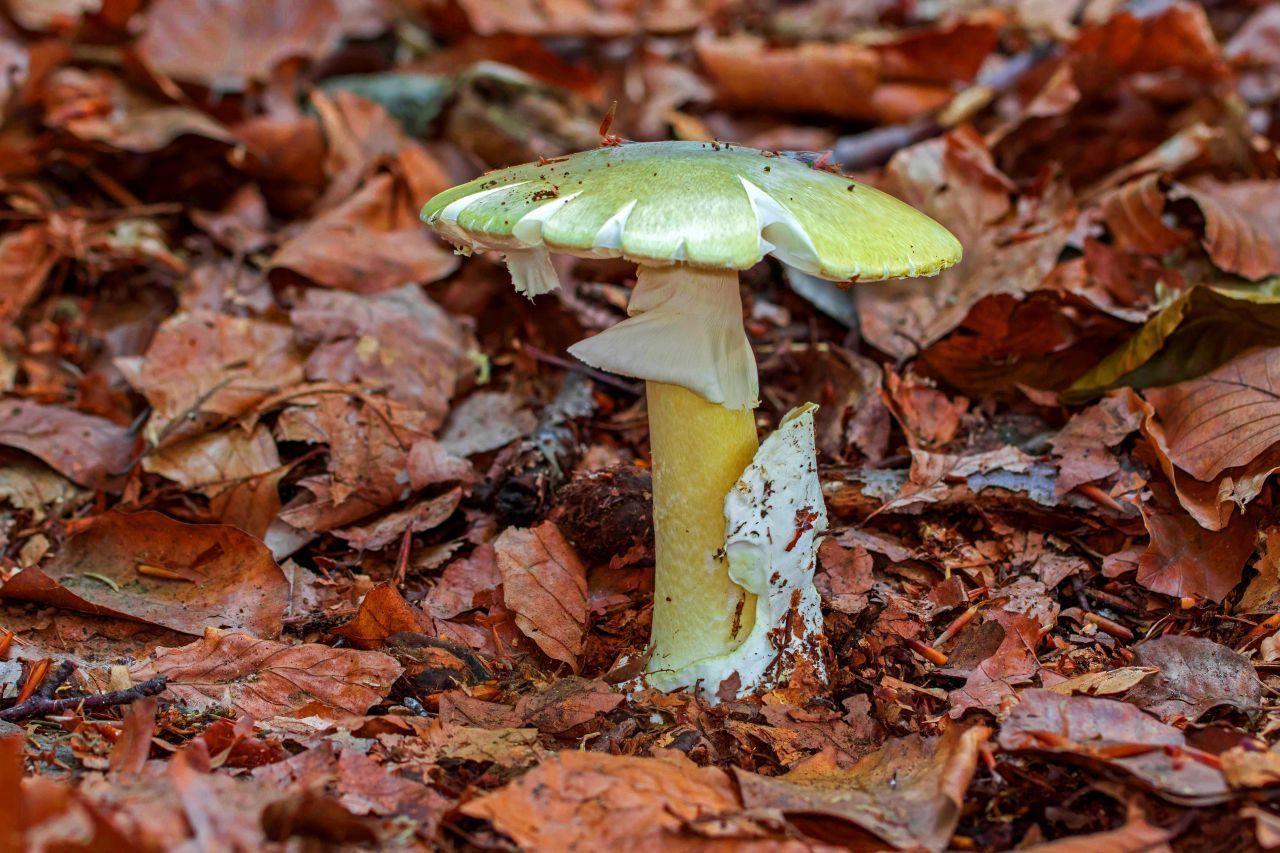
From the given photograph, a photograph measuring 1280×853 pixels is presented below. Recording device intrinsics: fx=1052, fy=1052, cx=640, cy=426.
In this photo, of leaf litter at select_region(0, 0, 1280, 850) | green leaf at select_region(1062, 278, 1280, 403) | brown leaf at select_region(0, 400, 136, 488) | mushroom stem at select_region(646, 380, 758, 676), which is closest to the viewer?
leaf litter at select_region(0, 0, 1280, 850)

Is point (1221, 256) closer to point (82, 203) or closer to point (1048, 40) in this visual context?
point (1048, 40)

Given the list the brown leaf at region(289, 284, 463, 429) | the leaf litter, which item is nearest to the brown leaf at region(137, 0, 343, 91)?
Result: the leaf litter

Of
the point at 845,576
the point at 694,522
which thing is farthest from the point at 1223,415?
the point at 694,522

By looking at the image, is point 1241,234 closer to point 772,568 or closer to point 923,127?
point 923,127

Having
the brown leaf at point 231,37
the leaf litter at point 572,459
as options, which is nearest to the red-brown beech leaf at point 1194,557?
the leaf litter at point 572,459

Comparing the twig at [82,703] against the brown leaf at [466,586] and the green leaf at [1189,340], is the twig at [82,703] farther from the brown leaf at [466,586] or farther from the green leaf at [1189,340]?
the green leaf at [1189,340]

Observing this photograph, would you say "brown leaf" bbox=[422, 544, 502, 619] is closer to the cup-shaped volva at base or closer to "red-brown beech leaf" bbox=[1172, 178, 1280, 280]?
the cup-shaped volva at base

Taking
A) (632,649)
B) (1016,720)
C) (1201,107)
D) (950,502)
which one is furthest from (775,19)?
(1016,720)
